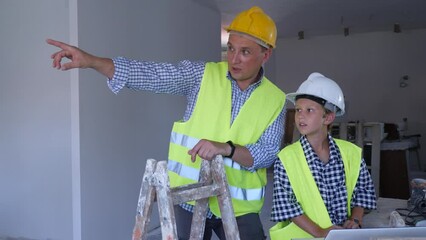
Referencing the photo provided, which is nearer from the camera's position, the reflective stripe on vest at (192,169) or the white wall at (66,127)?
the reflective stripe on vest at (192,169)

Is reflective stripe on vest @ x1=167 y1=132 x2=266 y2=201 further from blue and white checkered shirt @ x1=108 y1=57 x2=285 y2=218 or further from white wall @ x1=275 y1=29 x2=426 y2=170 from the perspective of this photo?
white wall @ x1=275 y1=29 x2=426 y2=170

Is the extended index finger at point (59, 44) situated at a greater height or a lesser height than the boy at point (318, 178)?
greater

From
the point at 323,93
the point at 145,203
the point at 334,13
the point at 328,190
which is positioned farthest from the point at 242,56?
the point at 334,13

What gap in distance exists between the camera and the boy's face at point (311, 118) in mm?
1719

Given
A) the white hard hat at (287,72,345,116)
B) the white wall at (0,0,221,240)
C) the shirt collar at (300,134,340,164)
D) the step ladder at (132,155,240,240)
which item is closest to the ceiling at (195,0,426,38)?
the white wall at (0,0,221,240)

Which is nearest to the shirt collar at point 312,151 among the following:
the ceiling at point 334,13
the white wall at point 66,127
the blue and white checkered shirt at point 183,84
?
the blue and white checkered shirt at point 183,84

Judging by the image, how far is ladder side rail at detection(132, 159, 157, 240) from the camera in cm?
127

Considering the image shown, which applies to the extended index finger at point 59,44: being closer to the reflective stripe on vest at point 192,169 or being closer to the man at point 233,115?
the man at point 233,115

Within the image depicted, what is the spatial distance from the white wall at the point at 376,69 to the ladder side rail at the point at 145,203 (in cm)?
707

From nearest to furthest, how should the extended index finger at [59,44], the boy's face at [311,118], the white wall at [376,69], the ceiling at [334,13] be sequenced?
the extended index finger at [59,44] < the boy's face at [311,118] < the ceiling at [334,13] < the white wall at [376,69]

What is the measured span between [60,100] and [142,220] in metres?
2.39

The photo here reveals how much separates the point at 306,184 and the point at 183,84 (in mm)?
615

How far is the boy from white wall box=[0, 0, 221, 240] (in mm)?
2030

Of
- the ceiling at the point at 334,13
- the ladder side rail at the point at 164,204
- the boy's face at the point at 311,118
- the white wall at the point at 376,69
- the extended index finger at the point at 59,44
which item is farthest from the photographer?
the white wall at the point at 376,69
